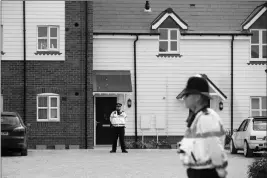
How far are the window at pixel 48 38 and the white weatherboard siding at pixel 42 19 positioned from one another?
22 centimetres

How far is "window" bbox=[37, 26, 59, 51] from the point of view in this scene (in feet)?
117

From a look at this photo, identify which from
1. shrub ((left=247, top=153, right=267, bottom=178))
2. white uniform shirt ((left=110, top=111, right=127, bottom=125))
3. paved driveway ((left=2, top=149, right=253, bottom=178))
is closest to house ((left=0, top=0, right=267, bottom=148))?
white uniform shirt ((left=110, top=111, right=127, bottom=125))

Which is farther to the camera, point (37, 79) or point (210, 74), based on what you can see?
point (210, 74)

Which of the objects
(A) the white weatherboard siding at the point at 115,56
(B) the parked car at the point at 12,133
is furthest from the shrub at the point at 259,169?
(A) the white weatherboard siding at the point at 115,56

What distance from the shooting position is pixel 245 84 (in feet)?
127

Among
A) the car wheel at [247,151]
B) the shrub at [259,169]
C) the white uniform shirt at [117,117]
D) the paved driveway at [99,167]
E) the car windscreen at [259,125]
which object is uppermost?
the white uniform shirt at [117,117]

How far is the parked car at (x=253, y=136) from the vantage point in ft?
84.6

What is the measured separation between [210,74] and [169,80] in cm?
198

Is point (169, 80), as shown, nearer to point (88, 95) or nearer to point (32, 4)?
point (88, 95)

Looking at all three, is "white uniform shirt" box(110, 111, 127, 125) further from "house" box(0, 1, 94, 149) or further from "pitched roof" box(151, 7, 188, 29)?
"pitched roof" box(151, 7, 188, 29)

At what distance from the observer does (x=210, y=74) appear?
38.3 m

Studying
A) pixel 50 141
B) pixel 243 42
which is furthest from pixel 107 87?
pixel 243 42

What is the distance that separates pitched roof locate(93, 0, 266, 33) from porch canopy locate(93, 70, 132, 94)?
1.95 metres

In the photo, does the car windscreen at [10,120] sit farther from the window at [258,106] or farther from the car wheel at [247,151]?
Result: the window at [258,106]
